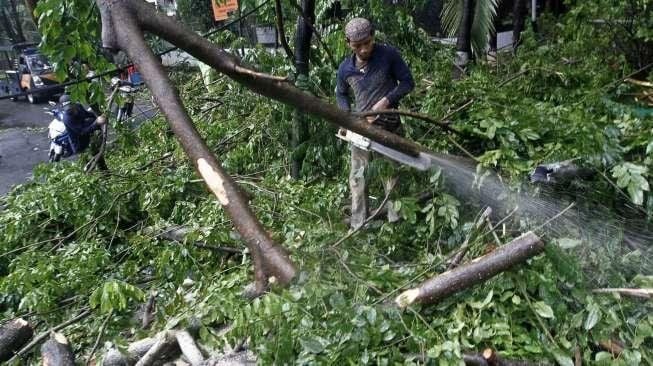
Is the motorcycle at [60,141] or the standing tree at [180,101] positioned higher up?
the standing tree at [180,101]

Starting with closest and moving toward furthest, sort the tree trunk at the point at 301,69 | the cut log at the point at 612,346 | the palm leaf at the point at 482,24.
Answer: the cut log at the point at 612,346 → the tree trunk at the point at 301,69 → the palm leaf at the point at 482,24

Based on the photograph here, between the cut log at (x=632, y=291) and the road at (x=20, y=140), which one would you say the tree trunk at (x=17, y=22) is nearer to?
the road at (x=20, y=140)

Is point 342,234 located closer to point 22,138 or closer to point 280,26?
point 280,26

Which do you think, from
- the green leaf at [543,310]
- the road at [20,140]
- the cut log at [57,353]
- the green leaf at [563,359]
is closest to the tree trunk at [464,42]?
the green leaf at [543,310]

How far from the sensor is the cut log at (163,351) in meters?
2.80

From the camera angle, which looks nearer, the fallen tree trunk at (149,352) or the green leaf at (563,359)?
the green leaf at (563,359)

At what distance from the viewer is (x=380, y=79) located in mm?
3662

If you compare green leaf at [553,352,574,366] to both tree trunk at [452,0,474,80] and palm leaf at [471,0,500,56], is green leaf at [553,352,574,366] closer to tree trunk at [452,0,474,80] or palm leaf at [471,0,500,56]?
tree trunk at [452,0,474,80]

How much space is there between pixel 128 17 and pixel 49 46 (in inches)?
84.0

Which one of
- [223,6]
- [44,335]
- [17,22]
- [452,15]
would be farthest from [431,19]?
[17,22]

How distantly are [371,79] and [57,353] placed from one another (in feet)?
8.54

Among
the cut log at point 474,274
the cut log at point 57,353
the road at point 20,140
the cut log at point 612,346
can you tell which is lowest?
the cut log at point 612,346

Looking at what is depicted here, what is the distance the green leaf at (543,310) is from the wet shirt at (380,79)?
1690mm

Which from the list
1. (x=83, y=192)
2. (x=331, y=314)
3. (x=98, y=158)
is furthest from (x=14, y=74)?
(x=331, y=314)
